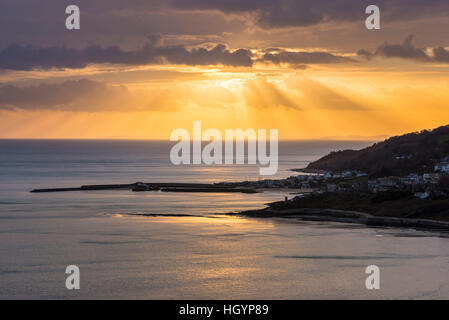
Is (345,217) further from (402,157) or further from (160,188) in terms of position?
(402,157)

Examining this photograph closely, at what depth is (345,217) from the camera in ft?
273

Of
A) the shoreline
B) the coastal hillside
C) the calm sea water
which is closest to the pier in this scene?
the coastal hillside

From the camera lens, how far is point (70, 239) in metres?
66.5

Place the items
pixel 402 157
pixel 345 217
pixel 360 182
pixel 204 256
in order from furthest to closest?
pixel 402 157 → pixel 360 182 → pixel 345 217 → pixel 204 256

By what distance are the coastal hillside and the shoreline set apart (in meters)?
53.6

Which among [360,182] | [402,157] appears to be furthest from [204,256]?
→ [402,157]

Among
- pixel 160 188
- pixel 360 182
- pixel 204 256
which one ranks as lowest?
pixel 204 256

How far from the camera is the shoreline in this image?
75.0 metres

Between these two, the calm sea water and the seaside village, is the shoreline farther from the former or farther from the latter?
the seaside village

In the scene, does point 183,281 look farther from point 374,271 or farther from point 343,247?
point 343,247

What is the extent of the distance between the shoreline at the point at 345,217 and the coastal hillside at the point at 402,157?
53.6 m

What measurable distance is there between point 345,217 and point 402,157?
278 ft

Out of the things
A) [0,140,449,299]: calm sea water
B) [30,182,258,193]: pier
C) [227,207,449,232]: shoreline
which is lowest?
[0,140,449,299]: calm sea water

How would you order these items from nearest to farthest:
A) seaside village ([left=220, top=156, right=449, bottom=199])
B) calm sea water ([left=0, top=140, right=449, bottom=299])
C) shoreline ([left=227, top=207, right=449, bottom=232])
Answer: calm sea water ([left=0, top=140, right=449, bottom=299]) → shoreline ([left=227, top=207, right=449, bottom=232]) → seaside village ([left=220, top=156, right=449, bottom=199])
